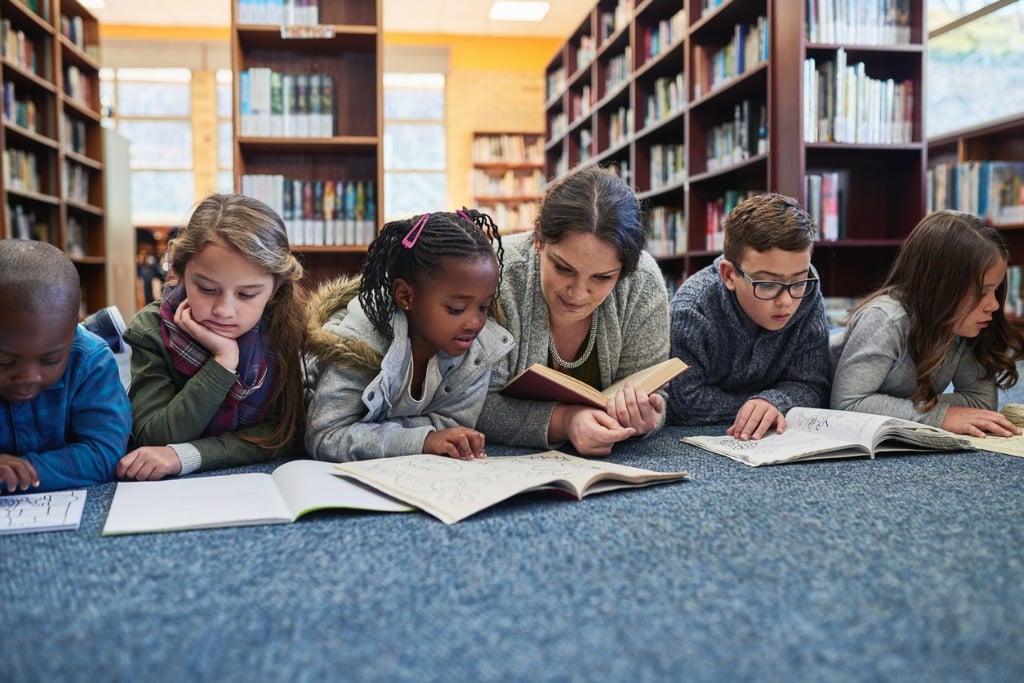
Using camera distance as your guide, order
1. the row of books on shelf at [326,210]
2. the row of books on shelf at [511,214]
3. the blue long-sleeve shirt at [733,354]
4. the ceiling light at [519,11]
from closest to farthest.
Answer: the blue long-sleeve shirt at [733,354] → the row of books on shelf at [326,210] → the ceiling light at [519,11] → the row of books on shelf at [511,214]

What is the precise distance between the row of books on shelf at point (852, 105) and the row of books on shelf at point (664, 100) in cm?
96

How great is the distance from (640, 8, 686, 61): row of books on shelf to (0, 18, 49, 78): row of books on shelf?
330 cm

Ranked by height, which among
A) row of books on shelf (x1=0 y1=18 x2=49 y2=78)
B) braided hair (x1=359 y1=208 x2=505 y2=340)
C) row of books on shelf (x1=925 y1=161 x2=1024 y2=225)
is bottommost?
braided hair (x1=359 y1=208 x2=505 y2=340)

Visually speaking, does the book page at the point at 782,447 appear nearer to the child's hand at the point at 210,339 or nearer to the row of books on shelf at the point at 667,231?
the child's hand at the point at 210,339

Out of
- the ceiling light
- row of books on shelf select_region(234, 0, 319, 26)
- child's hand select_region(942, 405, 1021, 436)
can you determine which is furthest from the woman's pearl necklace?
the ceiling light

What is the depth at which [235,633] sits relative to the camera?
2.25ft

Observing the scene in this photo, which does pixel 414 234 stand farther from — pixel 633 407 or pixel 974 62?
pixel 974 62

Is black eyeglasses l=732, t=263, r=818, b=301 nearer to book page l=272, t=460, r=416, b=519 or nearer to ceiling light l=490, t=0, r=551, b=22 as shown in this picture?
book page l=272, t=460, r=416, b=519

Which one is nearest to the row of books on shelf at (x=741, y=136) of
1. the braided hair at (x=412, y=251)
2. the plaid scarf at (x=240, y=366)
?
the braided hair at (x=412, y=251)

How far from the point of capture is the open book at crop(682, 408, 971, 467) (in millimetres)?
1362

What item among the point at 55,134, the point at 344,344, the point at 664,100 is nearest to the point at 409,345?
the point at 344,344

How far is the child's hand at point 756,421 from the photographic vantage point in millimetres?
1551

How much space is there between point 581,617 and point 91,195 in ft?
18.9

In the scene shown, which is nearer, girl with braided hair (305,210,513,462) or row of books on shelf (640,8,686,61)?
girl with braided hair (305,210,513,462)
